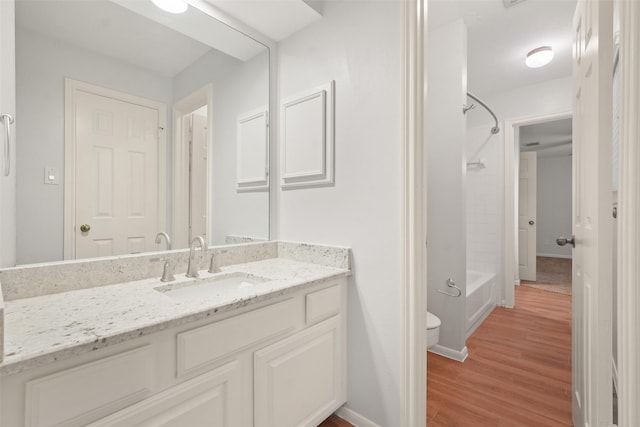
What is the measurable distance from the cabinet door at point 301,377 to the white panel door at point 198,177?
76 centimetres

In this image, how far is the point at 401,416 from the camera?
52.6 inches

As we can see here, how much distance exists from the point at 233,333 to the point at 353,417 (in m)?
0.92

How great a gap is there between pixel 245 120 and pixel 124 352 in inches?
55.9

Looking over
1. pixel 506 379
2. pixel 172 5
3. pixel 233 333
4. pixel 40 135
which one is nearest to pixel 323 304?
pixel 233 333

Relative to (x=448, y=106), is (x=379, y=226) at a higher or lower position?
lower

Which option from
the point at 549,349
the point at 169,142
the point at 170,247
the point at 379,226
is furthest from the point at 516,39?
the point at 170,247

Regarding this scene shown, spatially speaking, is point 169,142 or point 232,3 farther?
point 232,3

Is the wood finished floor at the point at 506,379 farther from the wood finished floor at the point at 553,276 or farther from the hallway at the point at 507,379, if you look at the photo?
the wood finished floor at the point at 553,276

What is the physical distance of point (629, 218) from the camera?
0.88 meters

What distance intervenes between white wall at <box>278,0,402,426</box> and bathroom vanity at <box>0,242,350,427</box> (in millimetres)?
106

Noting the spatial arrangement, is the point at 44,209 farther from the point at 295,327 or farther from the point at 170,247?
the point at 295,327

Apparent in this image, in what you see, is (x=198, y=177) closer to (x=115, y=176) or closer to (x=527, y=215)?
(x=115, y=176)

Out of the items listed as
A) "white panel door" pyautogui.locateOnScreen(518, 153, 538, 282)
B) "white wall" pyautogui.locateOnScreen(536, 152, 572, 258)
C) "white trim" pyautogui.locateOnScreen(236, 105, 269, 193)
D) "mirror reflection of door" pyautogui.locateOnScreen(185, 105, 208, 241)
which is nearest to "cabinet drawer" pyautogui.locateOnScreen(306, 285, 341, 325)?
"mirror reflection of door" pyautogui.locateOnScreen(185, 105, 208, 241)

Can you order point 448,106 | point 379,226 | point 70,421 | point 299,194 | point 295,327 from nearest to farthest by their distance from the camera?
point 70,421 < point 295,327 < point 379,226 < point 299,194 < point 448,106
